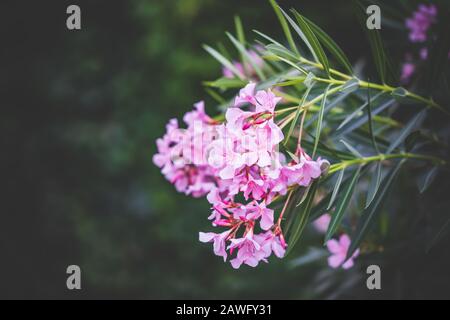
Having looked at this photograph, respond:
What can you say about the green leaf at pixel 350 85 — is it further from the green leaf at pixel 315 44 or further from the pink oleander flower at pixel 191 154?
the pink oleander flower at pixel 191 154

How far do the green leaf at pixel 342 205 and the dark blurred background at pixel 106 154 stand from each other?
66.1 inches

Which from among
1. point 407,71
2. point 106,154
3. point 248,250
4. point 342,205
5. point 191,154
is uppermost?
point 106,154

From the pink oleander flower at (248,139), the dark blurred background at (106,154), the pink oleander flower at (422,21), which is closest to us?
the pink oleander flower at (248,139)

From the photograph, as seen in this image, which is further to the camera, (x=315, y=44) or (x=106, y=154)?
(x=106, y=154)

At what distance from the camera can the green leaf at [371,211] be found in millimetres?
1100

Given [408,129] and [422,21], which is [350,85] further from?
[422,21]

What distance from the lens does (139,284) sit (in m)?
3.21

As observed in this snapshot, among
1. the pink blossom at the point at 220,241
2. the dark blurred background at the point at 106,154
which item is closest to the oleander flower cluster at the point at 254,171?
the pink blossom at the point at 220,241

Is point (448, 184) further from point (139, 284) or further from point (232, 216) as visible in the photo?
point (139, 284)

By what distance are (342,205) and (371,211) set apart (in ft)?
0.35

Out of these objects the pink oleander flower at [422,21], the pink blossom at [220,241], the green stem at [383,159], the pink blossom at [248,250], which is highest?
the pink oleander flower at [422,21]

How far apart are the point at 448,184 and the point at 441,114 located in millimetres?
159

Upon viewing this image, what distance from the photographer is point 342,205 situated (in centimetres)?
103

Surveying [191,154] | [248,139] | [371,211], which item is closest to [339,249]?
[371,211]
